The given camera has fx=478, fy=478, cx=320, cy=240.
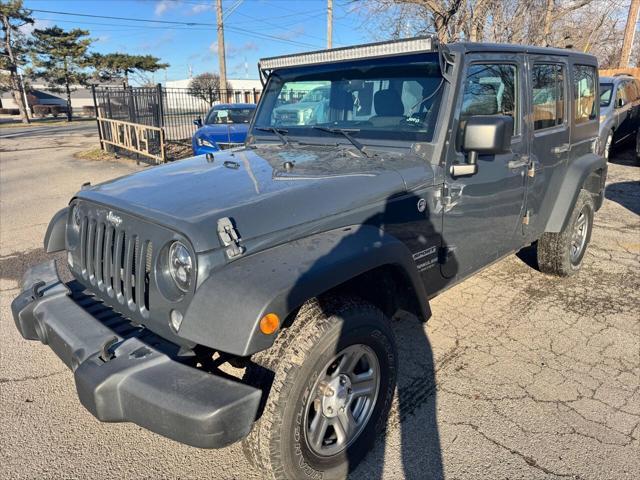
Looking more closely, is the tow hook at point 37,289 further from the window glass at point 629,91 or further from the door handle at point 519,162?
the window glass at point 629,91

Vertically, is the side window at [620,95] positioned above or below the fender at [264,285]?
above

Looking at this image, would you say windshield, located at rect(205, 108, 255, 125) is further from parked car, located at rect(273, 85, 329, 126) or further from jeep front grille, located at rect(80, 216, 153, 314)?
jeep front grille, located at rect(80, 216, 153, 314)

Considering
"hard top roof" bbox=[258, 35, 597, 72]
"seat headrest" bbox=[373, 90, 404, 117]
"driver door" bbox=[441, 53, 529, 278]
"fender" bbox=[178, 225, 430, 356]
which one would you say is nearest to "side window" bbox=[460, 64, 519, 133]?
"driver door" bbox=[441, 53, 529, 278]

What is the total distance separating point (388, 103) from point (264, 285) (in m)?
1.76

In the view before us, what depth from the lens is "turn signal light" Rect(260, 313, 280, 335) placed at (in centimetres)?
183

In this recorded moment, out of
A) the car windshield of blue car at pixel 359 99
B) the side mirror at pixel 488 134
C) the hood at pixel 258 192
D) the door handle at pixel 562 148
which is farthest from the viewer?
the door handle at pixel 562 148

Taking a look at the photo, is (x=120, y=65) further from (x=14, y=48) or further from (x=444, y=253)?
(x=444, y=253)

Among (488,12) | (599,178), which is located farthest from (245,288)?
(488,12)

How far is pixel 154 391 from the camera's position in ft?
6.10

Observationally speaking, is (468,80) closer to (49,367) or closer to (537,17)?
(49,367)

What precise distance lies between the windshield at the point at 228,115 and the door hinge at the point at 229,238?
33.4ft

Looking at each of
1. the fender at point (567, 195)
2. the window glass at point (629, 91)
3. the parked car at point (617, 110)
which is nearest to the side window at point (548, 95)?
the fender at point (567, 195)

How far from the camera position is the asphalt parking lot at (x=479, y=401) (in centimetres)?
252

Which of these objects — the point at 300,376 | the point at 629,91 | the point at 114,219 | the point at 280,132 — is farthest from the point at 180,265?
the point at 629,91
